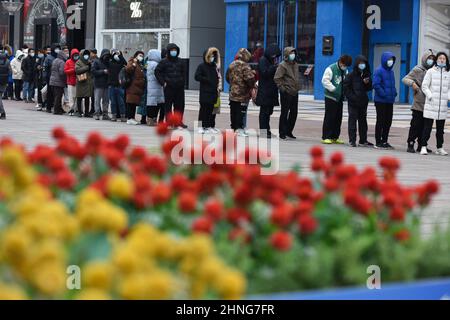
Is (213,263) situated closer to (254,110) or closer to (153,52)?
(153,52)

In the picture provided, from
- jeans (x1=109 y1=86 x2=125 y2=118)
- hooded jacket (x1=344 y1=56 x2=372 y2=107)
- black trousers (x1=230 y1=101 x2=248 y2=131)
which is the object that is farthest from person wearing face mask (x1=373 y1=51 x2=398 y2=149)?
jeans (x1=109 y1=86 x2=125 y2=118)

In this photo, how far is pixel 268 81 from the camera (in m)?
20.9

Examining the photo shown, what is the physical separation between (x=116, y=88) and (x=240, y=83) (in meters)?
5.19

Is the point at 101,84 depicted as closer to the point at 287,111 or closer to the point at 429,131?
the point at 287,111

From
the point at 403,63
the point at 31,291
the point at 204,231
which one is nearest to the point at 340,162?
the point at 204,231

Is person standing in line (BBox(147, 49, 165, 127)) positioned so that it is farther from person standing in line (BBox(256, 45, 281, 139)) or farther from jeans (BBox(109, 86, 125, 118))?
person standing in line (BBox(256, 45, 281, 139))

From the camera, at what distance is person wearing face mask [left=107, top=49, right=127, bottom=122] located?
82.2 feet

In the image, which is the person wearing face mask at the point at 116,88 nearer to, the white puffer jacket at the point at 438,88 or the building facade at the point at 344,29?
the white puffer jacket at the point at 438,88

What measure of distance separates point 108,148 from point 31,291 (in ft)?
5.80

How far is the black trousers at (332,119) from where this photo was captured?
66.5ft

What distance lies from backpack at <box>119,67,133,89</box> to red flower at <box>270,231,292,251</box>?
20568mm

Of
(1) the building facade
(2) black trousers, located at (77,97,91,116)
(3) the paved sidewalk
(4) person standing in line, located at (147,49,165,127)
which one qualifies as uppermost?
(1) the building facade

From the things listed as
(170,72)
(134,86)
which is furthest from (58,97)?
(170,72)

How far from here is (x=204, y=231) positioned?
10.9 ft
